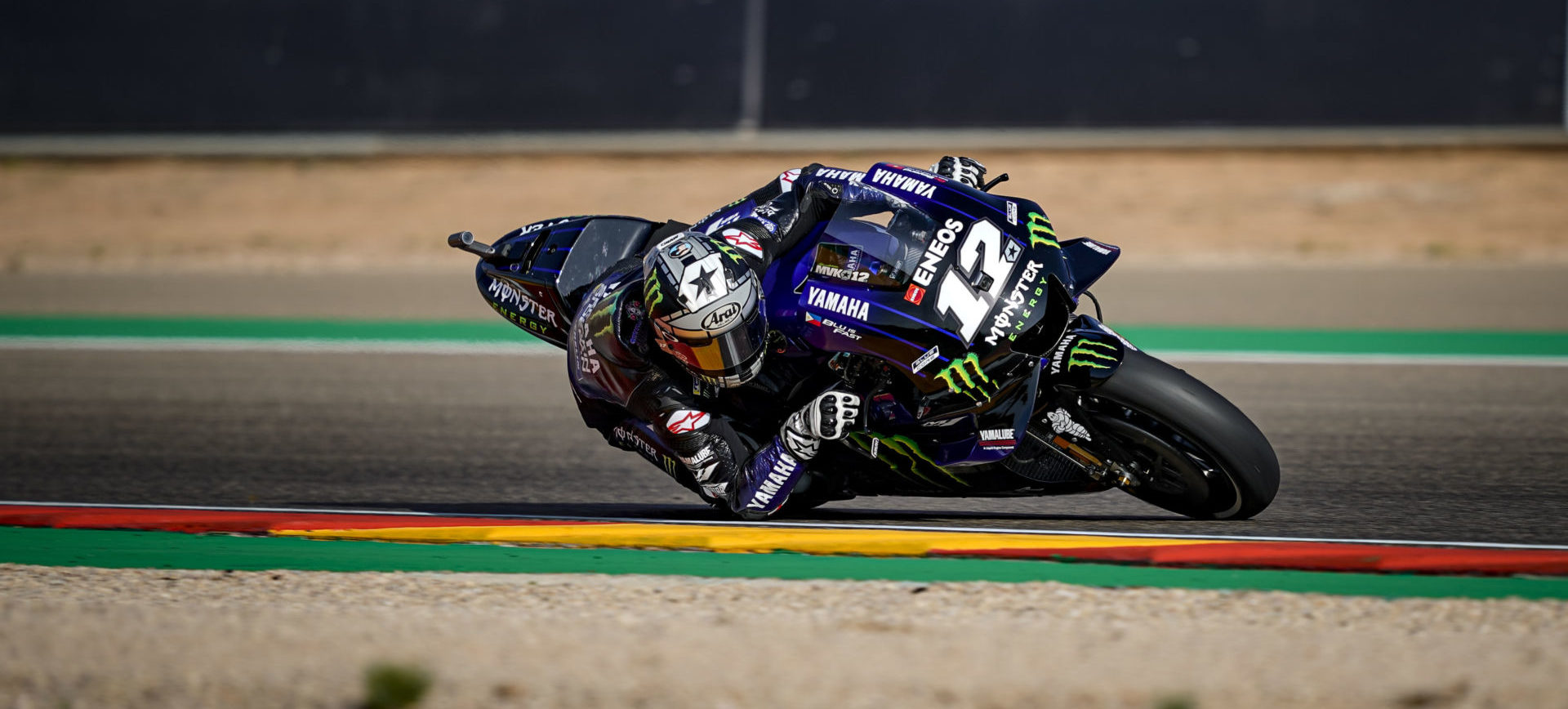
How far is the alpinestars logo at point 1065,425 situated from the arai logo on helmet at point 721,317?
101 cm

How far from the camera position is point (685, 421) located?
5066mm

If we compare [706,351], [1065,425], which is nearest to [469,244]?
[706,351]

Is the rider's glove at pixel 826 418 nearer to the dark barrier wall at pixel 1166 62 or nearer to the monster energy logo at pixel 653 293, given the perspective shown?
the monster energy logo at pixel 653 293

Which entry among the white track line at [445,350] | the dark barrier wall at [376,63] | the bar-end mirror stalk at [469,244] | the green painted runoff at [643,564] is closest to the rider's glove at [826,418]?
the green painted runoff at [643,564]

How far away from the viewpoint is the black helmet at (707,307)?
4.58 meters

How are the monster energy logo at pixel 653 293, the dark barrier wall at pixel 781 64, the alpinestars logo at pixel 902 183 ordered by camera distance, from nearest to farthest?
the monster energy logo at pixel 653 293, the alpinestars logo at pixel 902 183, the dark barrier wall at pixel 781 64

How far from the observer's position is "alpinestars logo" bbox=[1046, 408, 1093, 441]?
4.81 metres

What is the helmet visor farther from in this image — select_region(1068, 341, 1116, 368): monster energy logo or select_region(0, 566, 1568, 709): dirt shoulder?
select_region(1068, 341, 1116, 368): monster energy logo

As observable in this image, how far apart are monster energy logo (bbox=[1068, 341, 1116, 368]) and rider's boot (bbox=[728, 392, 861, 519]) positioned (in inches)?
25.3

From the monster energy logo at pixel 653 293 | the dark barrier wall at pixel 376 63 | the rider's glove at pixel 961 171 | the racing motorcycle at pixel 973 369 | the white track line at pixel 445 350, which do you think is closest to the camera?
the racing motorcycle at pixel 973 369

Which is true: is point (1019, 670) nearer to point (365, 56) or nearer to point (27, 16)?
point (365, 56)

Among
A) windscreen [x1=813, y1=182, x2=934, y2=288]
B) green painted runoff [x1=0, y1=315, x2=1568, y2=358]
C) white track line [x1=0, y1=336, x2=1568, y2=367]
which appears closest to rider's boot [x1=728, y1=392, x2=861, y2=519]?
windscreen [x1=813, y1=182, x2=934, y2=288]

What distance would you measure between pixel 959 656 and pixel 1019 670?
170 millimetres

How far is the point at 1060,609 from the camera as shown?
4.27 metres
